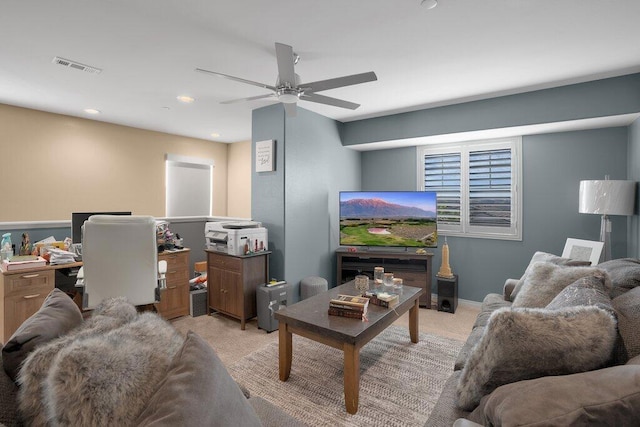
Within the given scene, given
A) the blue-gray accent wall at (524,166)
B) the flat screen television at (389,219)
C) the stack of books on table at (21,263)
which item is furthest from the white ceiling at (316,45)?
the stack of books on table at (21,263)

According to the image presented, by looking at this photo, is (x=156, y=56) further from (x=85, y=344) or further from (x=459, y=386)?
(x=459, y=386)

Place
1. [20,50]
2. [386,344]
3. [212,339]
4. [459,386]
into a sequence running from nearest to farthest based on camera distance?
[459,386]
[20,50]
[386,344]
[212,339]

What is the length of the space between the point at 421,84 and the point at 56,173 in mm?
4751

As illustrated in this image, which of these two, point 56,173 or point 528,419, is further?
point 56,173

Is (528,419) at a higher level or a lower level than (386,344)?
higher

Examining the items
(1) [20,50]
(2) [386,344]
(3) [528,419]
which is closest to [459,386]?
(3) [528,419]

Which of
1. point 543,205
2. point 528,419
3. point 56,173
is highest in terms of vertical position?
point 56,173

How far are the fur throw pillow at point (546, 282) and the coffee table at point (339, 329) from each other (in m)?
0.90

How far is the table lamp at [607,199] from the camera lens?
291 cm

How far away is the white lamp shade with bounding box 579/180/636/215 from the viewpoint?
114 inches

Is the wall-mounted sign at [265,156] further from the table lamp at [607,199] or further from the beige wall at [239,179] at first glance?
the table lamp at [607,199]

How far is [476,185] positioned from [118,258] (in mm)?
4191

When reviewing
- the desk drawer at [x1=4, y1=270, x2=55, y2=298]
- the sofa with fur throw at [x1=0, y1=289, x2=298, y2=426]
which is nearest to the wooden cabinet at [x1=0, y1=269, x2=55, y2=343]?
the desk drawer at [x1=4, y1=270, x2=55, y2=298]

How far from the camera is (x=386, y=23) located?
2109 millimetres
